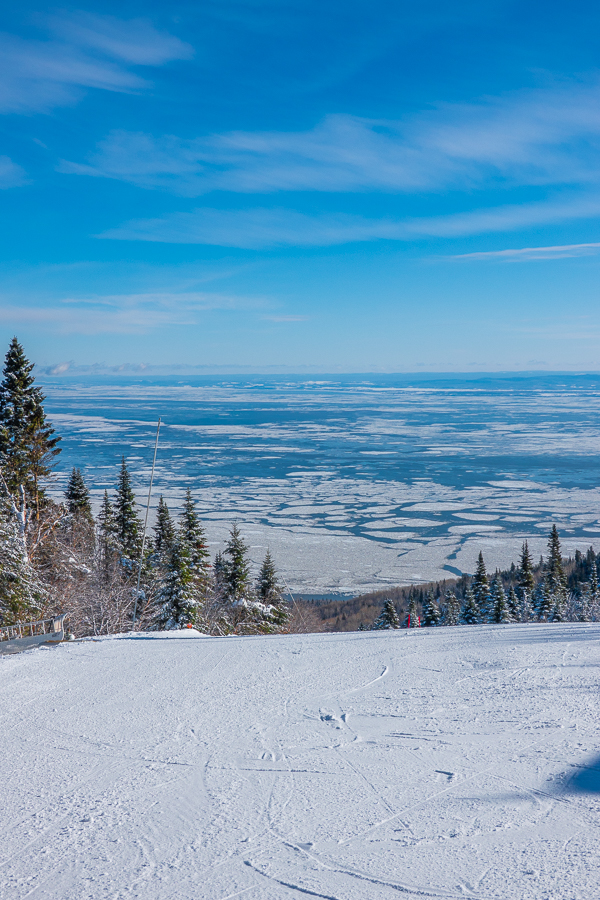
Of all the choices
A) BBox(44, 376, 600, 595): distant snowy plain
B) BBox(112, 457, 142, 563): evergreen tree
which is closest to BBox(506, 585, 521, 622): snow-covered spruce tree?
BBox(44, 376, 600, 595): distant snowy plain

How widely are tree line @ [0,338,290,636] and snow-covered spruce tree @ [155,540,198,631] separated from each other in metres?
0.04

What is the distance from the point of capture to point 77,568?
2589 cm

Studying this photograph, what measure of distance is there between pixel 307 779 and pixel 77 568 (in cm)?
2324

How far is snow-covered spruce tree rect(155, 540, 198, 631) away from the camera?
22.6 m

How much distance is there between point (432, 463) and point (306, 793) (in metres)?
87.3

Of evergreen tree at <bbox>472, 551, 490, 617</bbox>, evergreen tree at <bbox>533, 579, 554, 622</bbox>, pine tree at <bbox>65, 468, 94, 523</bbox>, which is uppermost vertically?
pine tree at <bbox>65, 468, 94, 523</bbox>

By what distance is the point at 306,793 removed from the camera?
4.51m

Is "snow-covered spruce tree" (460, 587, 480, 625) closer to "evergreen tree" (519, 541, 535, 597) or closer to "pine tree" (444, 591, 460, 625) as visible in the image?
"pine tree" (444, 591, 460, 625)

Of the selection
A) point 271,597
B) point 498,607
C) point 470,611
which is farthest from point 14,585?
point 498,607

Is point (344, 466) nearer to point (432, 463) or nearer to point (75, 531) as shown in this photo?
point (432, 463)

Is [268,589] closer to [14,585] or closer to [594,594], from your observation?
[14,585]

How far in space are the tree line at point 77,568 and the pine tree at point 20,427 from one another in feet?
0.12

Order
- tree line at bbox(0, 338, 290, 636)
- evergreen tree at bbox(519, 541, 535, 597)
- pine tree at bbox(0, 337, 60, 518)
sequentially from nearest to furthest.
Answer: tree line at bbox(0, 338, 290, 636), pine tree at bbox(0, 337, 60, 518), evergreen tree at bbox(519, 541, 535, 597)

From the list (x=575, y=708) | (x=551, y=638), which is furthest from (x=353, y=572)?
(x=575, y=708)
